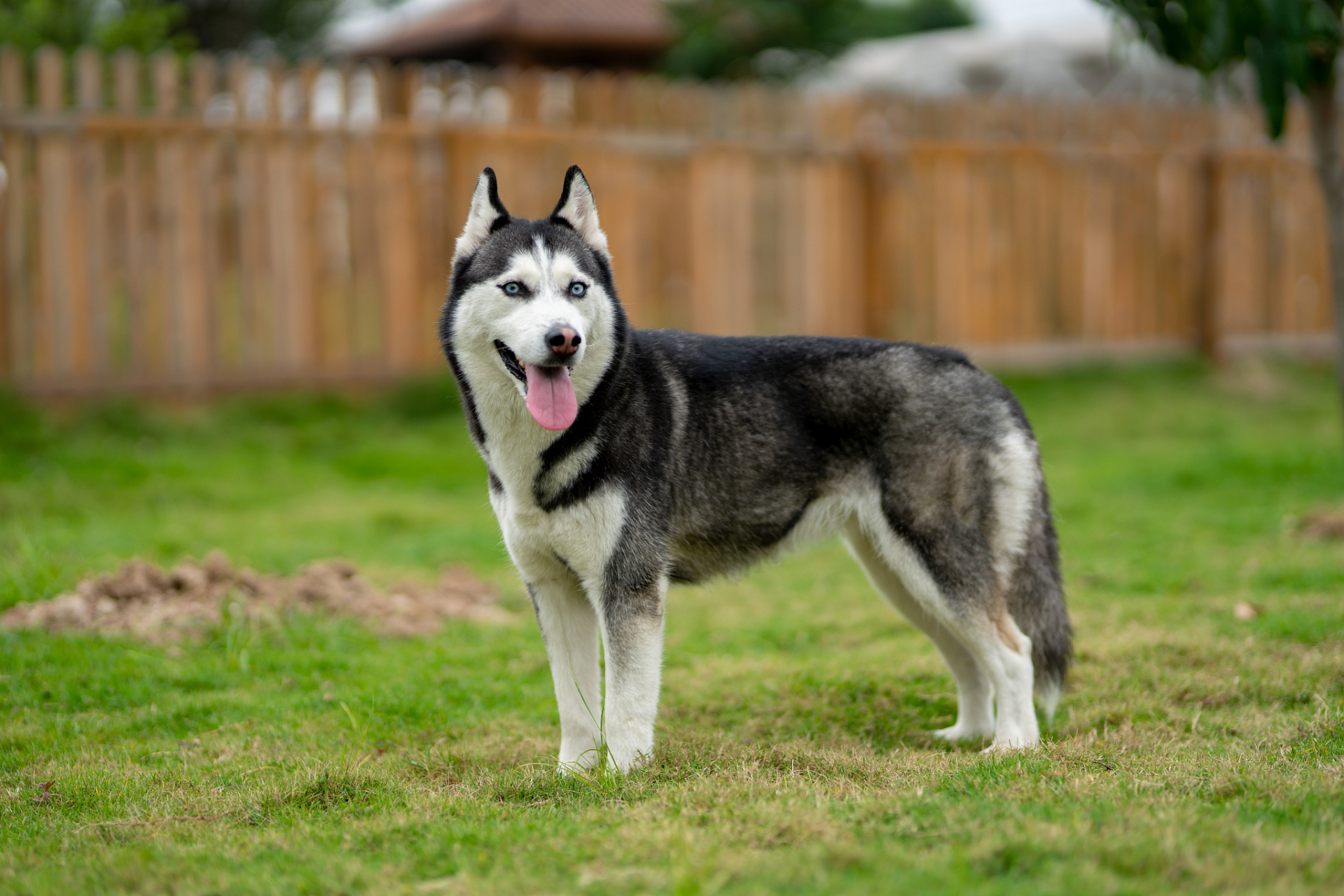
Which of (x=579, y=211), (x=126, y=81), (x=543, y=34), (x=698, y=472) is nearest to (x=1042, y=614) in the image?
(x=698, y=472)

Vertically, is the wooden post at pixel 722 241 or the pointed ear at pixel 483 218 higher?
the pointed ear at pixel 483 218

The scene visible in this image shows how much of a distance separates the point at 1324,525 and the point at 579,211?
508 cm

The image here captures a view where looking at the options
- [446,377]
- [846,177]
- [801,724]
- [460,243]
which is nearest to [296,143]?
[446,377]

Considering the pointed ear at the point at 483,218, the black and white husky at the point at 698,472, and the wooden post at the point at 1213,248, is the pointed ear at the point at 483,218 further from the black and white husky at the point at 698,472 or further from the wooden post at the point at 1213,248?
the wooden post at the point at 1213,248

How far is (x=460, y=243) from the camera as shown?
4.13m

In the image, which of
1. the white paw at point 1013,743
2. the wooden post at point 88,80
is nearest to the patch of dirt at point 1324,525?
the white paw at point 1013,743

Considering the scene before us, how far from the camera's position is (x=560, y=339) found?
3643 mm

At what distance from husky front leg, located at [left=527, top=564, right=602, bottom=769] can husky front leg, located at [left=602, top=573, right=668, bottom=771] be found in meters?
0.19

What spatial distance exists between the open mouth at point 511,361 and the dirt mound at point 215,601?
2.32 metres

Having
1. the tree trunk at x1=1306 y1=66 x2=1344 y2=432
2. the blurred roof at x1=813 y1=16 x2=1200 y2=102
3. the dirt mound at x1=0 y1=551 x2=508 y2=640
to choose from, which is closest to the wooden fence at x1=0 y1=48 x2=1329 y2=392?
the dirt mound at x1=0 y1=551 x2=508 y2=640

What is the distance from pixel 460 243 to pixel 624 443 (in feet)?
2.85

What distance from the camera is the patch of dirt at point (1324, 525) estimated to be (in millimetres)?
6977

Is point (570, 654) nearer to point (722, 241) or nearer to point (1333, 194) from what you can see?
point (1333, 194)

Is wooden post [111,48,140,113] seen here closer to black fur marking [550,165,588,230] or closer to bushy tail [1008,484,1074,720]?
black fur marking [550,165,588,230]
